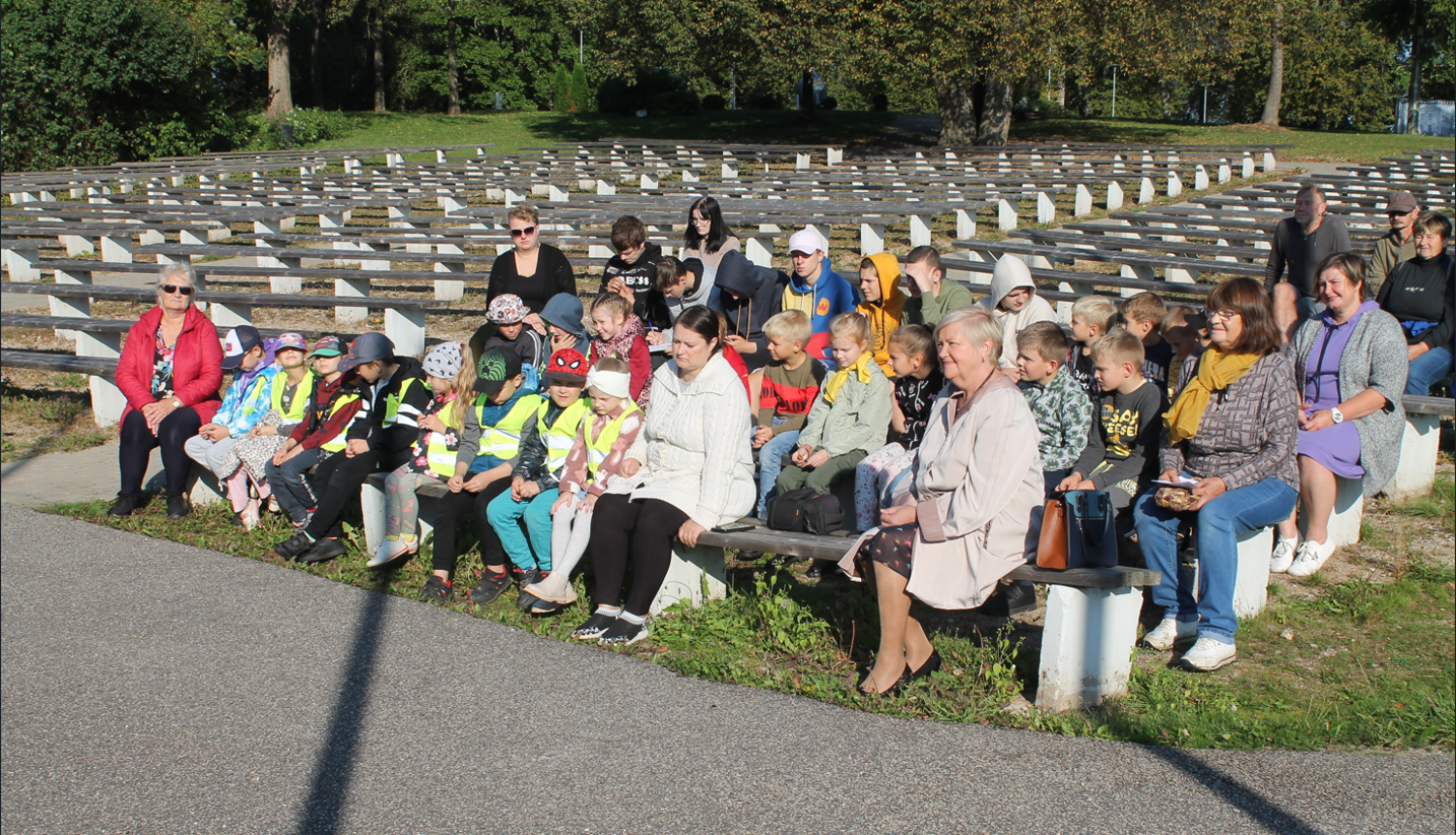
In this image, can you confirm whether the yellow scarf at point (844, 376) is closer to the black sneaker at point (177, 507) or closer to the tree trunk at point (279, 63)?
the black sneaker at point (177, 507)

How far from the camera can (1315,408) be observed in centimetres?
607

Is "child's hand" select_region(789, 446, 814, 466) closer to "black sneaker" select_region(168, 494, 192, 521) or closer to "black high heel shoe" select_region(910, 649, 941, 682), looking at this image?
"black high heel shoe" select_region(910, 649, 941, 682)

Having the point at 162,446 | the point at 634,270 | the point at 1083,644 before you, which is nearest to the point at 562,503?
the point at 1083,644

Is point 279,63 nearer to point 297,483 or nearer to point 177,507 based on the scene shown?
point 177,507

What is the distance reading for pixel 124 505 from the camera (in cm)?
781

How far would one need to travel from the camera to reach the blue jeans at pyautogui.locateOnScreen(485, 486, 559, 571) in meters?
6.06

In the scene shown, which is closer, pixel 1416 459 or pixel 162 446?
pixel 1416 459

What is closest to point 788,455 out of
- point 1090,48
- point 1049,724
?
point 1049,724

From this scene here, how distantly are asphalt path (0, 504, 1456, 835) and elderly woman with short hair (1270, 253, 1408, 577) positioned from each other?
195 centimetres

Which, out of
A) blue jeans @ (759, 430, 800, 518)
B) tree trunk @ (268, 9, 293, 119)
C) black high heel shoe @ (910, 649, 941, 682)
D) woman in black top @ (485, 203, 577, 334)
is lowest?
black high heel shoe @ (910, 649, 941, 682)

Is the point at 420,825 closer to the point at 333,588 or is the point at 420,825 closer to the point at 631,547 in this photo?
the point at 631,547

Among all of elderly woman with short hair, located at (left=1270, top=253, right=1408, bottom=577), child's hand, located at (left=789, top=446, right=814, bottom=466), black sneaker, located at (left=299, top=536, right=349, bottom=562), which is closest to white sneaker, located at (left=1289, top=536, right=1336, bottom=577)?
elderly woman with short hair, located at (left=1270, top=253, right=1408, bottom=577)

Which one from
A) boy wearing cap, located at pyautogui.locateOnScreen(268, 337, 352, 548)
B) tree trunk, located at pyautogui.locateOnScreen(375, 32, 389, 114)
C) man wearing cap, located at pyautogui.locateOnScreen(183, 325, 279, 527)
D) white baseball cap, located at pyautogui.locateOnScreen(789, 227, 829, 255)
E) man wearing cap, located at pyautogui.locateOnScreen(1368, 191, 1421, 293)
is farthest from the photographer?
tree trunk, located at pyautogui.locateOnScreen(375, 32, 389, 114)

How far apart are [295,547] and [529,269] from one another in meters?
2.56
